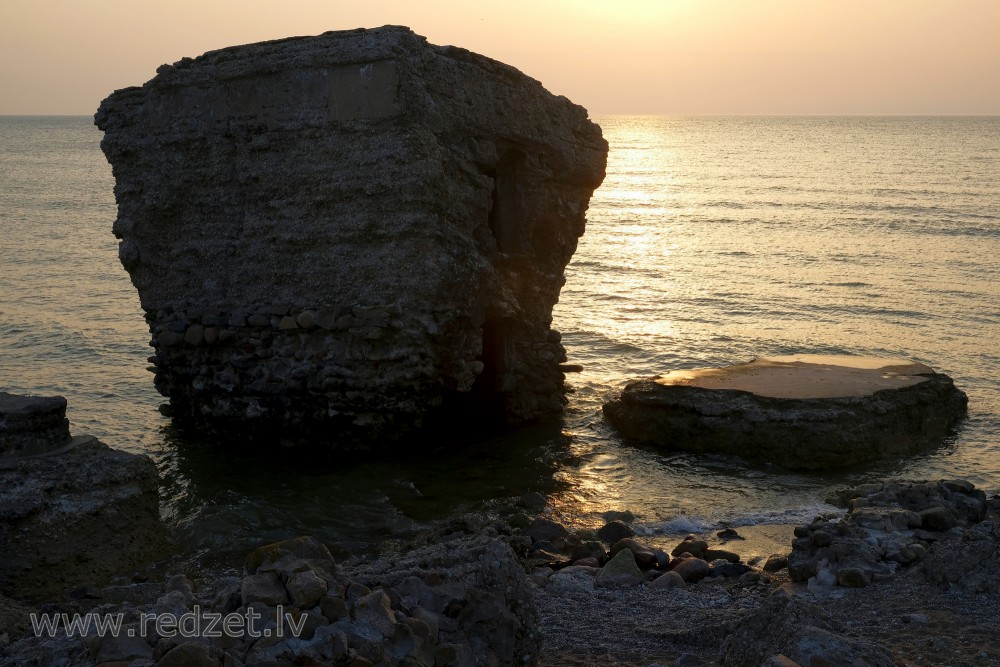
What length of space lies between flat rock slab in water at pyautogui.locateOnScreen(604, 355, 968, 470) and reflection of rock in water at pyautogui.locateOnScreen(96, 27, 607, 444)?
2313 mm

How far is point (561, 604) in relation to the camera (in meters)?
6.93

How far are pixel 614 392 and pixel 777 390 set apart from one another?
2984mm

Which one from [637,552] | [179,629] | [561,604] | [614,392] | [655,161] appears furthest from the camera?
[655,161]

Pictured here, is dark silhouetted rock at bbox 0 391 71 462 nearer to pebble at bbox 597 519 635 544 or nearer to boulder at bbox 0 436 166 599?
boulder at bbox 0 436 166 599

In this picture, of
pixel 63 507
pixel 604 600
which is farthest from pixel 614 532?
pixel 63 507

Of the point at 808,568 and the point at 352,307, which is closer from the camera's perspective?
the point at 808,568

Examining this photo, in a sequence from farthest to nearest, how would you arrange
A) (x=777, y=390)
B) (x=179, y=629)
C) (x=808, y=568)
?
1. (x=777, y=390)
2. (x=808, y=568)
3. (x=179, y=629)

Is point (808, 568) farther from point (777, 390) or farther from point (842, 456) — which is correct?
point (777, 390)

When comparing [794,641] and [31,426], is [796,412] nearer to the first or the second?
[794,641]

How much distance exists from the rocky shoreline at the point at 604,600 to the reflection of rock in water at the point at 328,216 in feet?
8.86

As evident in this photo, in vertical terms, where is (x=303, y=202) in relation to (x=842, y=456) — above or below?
above

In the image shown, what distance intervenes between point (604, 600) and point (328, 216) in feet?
18.5

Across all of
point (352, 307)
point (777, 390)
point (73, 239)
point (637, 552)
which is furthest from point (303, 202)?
point (73, 239)

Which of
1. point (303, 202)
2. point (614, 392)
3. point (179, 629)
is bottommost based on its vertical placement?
point (614, 392)
